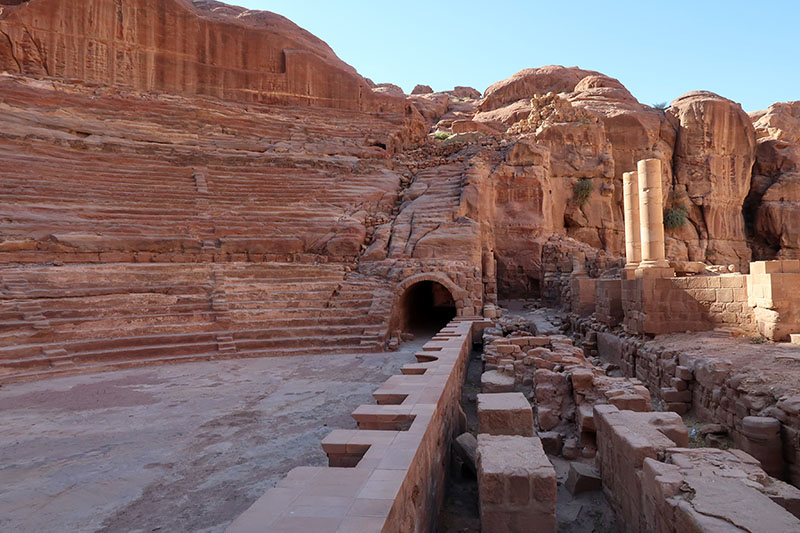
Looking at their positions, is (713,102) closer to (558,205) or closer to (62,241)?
(558,205)

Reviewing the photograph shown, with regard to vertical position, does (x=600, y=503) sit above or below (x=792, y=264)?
below

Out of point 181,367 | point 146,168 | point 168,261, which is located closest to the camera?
point 181,367

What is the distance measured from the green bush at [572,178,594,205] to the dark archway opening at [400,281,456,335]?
9.63 meters

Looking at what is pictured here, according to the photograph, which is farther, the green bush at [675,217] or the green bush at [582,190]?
the green bush at [675,217]

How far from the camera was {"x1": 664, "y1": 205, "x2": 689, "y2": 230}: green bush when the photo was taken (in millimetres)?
25828

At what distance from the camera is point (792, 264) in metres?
8.66

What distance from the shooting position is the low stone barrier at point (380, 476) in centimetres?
235

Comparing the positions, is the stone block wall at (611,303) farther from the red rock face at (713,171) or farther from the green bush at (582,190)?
the red rock face at (713,171)

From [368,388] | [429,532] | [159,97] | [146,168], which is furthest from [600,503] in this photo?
[159,97]

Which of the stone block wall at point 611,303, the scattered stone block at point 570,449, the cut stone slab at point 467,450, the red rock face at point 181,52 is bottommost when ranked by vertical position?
the scattered stone block at point 570,449

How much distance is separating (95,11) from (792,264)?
Result: 105 feet

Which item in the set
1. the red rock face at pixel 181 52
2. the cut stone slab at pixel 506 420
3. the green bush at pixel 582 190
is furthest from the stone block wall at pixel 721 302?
the red rock face at pixel 181 52

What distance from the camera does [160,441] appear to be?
4.59 meters

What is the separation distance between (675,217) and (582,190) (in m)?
7.73
